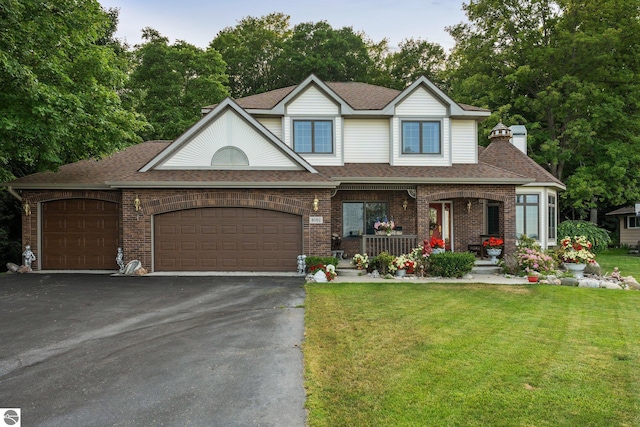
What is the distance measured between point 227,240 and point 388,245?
5330 millimetres

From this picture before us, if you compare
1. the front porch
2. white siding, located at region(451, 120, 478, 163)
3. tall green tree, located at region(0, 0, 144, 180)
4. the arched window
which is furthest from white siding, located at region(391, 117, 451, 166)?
tall green tree, located at region(0, 0, 144, 180)

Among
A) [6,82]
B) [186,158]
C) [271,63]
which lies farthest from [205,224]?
[271,63]

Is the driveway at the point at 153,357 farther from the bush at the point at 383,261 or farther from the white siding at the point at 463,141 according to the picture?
the white siding at the point at 463,141

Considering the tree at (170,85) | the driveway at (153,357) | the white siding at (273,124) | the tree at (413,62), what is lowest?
the driveway at (153,357)

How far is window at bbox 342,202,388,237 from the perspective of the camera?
1470cm

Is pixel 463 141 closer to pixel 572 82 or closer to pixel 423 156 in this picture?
pixel 423 156

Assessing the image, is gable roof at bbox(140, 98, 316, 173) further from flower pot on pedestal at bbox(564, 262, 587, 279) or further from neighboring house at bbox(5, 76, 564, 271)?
→ flower pot on pedestal at bbox(564, 262, 587, 279)

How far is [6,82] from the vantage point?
10.2m

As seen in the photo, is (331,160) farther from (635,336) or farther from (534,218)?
(635,336)

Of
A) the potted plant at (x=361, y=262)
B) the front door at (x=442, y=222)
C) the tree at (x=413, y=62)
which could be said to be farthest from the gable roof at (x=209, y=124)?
the tree at (x=413, y=62)

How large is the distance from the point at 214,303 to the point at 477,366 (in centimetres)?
561

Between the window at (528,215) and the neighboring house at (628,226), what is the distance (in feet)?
49.2

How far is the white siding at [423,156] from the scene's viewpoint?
14.4 meters

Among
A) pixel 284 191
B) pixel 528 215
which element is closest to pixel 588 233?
pixel 528 215
